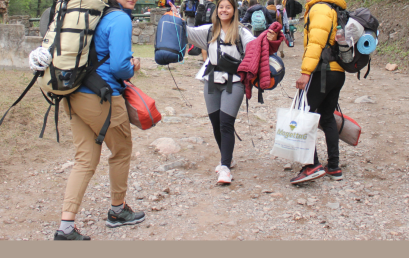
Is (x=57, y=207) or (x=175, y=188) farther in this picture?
(x=175, y=188)

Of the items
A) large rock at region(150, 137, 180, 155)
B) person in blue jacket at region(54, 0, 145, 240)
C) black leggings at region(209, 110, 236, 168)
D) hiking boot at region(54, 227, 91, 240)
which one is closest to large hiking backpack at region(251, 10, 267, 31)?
large rock at region(150, 137, 180, 155)

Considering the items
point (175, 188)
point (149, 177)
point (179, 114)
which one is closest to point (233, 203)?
point (175, 188)

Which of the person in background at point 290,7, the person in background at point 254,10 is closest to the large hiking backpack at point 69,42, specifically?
the person in background at point 254,10

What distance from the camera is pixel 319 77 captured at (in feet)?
12.6

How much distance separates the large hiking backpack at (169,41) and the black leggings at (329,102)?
139 centimetres

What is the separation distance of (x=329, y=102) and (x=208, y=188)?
5.19 feet

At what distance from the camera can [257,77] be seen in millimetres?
3809

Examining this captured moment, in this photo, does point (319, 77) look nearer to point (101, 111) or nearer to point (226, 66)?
point (226, 66)

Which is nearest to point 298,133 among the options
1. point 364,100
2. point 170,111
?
point 170,111

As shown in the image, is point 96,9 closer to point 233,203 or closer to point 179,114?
point 233,203

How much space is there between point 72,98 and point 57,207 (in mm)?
1367

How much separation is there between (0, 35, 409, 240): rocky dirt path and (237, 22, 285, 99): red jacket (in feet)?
3.97

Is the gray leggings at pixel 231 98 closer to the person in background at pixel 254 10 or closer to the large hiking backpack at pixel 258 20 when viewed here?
the large hiking backpack at pixel 258 20

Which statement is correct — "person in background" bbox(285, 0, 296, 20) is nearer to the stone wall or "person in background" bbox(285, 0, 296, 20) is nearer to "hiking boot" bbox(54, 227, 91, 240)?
the stone wall
